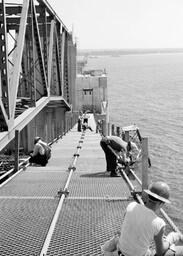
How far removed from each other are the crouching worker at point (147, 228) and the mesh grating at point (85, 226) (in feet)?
3.34

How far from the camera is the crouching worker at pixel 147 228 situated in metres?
4.10

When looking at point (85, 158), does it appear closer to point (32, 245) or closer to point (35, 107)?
point (35, 107)

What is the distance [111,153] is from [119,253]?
5400 millimetres

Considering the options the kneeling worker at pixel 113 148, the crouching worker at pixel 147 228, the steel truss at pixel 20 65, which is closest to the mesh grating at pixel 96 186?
the kneeling worker at pixel 113 148

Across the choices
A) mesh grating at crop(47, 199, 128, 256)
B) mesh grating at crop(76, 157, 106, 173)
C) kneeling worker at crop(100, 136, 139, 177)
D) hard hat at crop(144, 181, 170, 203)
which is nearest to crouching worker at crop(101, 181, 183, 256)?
hard hat at crop(144, 181, 170, 203)

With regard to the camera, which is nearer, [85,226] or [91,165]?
[85,226]

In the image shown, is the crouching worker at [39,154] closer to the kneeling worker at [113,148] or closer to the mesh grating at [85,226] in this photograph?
the kneeling worker at [113,148]

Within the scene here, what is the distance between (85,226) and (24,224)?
85 centimetres

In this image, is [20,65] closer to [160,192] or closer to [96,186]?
[96,186]

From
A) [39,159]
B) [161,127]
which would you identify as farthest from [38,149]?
[161,127]

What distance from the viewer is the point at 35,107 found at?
13.9 meters

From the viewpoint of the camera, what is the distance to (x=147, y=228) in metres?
4.11

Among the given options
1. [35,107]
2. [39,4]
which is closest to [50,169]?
[35,107]

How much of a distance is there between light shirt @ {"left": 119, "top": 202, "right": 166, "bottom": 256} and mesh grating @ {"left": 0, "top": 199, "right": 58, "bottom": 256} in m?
1.33
